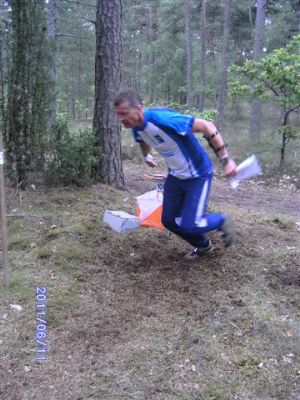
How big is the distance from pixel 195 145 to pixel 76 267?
5.54ft

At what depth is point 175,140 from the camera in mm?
3771

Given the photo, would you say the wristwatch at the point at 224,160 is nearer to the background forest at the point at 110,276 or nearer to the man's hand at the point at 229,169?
the man's hand at the point at 229,169

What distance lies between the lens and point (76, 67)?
28.6m

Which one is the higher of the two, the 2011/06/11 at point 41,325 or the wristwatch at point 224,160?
the wristwatch at point 224,160

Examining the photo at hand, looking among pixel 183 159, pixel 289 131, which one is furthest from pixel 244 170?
pixel 289 131

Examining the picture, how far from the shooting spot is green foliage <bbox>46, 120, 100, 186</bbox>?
6.30m

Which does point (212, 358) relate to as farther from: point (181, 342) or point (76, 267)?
point (76, 267)

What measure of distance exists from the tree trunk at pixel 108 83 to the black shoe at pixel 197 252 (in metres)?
2.77

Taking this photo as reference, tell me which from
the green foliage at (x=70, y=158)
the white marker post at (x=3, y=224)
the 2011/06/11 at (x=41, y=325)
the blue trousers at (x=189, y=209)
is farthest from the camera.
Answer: the green foliage at (x=70, y=158)

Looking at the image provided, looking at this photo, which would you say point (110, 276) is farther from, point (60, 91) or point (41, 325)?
point (60, 91)

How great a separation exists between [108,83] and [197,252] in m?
3.40

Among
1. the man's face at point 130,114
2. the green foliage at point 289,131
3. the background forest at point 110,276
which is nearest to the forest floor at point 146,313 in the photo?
the background forest at point 110,276

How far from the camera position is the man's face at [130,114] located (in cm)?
363

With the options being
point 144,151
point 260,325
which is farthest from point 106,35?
point 260,325
